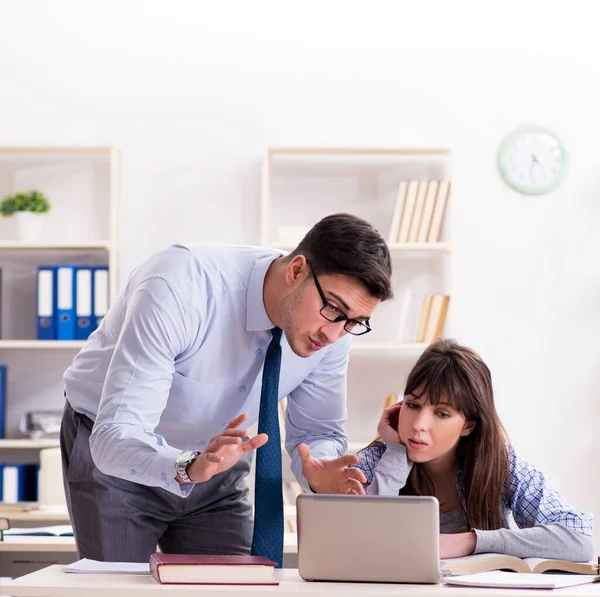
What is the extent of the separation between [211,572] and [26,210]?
2.78 metres

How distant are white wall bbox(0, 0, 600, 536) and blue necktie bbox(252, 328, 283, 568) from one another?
223 cm

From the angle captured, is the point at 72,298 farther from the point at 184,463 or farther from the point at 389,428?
the point at 184,463

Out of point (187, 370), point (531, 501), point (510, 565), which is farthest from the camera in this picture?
point (531, 501)

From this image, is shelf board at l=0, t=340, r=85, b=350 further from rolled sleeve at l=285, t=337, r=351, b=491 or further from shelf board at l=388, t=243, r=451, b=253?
rolled sleeve at l=285, t=337, r=351, b=491

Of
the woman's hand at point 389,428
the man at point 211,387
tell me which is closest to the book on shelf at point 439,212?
the woman's hand at point 389,428

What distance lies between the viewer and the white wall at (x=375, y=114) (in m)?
4.01

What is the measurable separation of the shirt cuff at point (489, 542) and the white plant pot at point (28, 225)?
266cm

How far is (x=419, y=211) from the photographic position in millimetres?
3812

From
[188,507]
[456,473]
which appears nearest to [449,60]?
[456,473]

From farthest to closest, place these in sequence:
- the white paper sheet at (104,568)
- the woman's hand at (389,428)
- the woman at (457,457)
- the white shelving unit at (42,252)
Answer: the white shelving unit at (42,252), the woman's hand at (389,428), the woman at (457,457), the white paper sheet at (104,568)

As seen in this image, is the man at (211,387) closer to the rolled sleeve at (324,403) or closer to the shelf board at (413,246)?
the rolled sleeve at (324,403)

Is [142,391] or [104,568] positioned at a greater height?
Answer: [142,391]

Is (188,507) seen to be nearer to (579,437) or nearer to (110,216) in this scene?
(110,216)

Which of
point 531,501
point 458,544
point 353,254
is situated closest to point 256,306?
point 353,254
